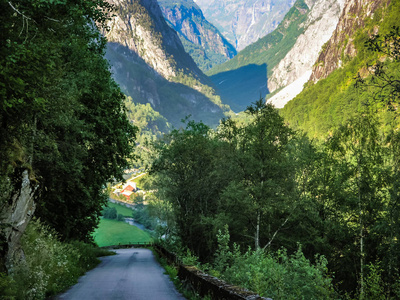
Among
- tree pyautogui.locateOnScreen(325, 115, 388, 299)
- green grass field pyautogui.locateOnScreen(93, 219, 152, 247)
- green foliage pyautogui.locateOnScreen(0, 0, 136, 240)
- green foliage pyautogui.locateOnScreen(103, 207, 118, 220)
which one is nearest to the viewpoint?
green foliage pyautogui.locateOnScreen(0, 0, 136, 240)

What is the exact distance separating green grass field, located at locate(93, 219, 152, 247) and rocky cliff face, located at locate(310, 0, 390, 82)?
117 metres

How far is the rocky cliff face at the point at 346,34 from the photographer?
153 metres

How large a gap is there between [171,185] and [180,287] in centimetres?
1890

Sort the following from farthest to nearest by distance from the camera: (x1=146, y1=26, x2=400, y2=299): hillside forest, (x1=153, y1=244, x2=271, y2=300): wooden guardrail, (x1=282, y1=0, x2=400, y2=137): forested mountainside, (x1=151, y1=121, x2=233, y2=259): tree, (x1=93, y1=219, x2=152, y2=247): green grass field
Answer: (x1=282, y1=0, x2=400, y2=137): forested mountainside < (x1=93, y1=219, x2=152, y2=247): green grass field < (x1=151, y1=121, x2=233, y2=259): tree < (x1=146, y1=26, x2=400, y2=299): hillside forest < (x1=153, y1=244, x2=271, y2=300): wooden guardrail

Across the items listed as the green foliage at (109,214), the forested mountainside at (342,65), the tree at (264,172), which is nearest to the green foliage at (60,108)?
the tree at (264,172)

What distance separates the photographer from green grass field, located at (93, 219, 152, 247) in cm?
10462

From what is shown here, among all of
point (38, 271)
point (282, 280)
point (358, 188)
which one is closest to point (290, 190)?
point (358, 188)

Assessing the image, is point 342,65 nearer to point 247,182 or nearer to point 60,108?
point 247,182

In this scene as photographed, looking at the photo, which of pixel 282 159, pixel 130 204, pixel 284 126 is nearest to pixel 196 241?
pixel 282 159

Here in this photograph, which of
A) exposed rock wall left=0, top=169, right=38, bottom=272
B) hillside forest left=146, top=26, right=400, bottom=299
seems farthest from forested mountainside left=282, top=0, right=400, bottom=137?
exposed rock wall left=0, top=169, right=38, bottom=272

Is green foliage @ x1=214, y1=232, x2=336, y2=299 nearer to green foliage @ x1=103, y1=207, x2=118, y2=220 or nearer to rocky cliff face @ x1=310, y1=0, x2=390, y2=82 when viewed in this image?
green foliage @ x1=103, y1=207, x2=118, y2=220

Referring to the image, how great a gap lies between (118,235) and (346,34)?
132740 mm

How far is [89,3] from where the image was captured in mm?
11500

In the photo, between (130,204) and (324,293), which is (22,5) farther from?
(130,204)
